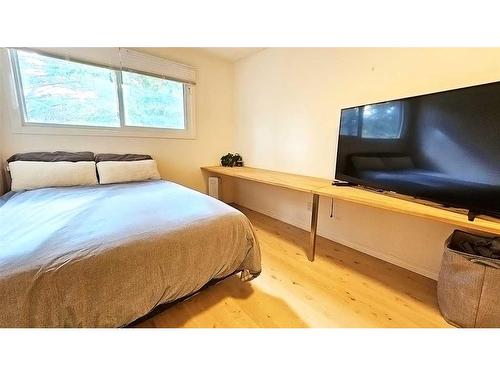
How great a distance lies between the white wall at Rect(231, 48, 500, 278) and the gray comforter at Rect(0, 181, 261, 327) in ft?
4.30

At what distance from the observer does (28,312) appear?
0.77 metres

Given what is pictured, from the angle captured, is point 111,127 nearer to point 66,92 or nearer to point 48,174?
point 66,92

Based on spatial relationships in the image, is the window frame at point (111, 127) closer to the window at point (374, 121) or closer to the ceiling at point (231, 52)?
the ceiling at point (231, 52)

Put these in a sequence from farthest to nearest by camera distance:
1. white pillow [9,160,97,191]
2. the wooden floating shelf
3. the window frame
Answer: the window frame
white pillow [9,160,97,191]
the wooden floating shelf

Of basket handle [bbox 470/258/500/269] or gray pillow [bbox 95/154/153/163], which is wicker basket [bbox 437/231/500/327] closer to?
basket handle [bbox 470/258/500/269]

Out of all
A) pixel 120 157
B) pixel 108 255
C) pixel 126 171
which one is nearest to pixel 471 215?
pixel 108 255

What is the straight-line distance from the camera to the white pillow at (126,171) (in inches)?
88.6

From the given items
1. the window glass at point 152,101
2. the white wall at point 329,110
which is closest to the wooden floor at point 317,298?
the white wall at point 329,110

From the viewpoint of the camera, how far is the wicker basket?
43.3 inches

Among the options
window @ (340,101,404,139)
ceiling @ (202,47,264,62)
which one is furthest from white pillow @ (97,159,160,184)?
window @ (340,101,404,139)

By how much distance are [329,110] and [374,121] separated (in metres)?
0.67

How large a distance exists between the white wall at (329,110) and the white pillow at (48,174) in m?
2.11
